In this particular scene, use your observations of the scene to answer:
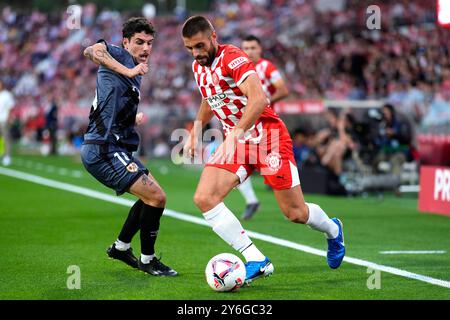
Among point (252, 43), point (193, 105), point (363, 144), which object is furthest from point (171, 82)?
point (252, 43)

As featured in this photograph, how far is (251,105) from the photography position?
699 centimetres

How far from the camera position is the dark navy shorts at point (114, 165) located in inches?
311

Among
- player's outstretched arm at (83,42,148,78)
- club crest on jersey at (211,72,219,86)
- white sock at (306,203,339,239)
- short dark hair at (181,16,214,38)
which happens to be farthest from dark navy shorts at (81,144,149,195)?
white sock at (306,203,339,239)

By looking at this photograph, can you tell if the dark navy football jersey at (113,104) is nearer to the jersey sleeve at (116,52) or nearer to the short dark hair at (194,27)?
the jersey sleeve at (116,52)

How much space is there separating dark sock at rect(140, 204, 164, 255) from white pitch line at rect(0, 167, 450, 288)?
206cm

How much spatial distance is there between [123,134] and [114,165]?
1.14ft

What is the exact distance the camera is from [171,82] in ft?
118

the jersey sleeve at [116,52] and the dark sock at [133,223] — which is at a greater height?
the jersey sleeve at [116,52]

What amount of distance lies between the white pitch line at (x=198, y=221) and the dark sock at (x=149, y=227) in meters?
2.06

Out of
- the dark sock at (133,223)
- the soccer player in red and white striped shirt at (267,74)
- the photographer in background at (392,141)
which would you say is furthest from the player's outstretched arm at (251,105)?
the photographer in background at (392,141)

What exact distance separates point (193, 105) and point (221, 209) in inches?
928

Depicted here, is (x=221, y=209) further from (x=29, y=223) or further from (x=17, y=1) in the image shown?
(x=17, y=1)

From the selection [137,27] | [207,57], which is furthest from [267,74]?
[207,57]

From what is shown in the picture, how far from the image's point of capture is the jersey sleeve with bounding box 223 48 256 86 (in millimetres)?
7164
